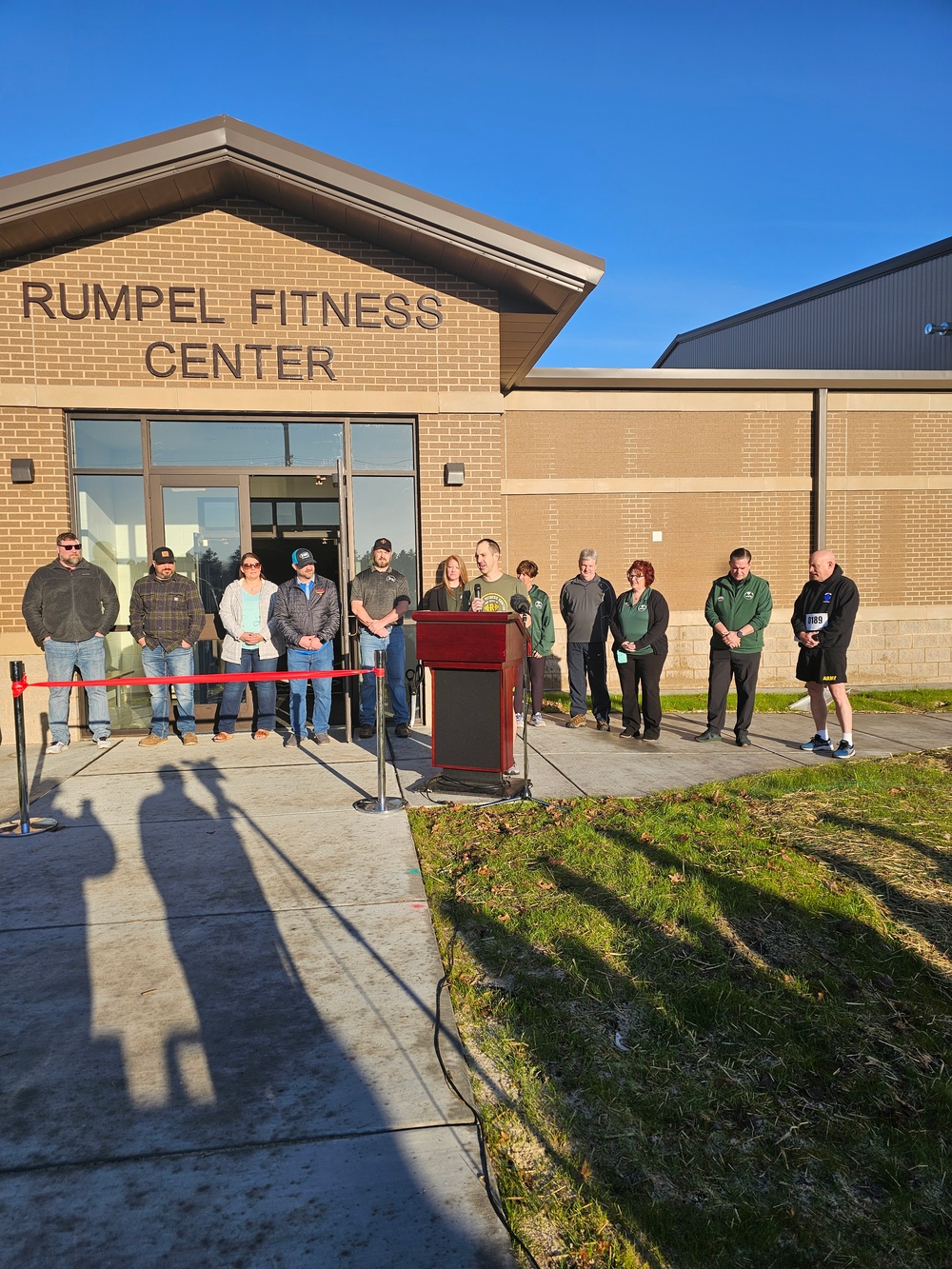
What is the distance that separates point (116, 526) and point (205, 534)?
99 centimetres

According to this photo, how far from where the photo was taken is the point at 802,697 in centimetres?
1205

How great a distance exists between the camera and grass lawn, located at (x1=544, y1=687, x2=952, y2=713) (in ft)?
37.7

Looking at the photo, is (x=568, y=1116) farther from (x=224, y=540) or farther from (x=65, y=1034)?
(x=224, y=540)

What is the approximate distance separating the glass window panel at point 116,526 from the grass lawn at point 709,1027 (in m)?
5.52

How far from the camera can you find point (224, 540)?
990 centimetres

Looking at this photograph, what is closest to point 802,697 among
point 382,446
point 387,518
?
point 387,518

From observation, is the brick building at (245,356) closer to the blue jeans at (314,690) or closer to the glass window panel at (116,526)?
the glass window panel at (116,526)

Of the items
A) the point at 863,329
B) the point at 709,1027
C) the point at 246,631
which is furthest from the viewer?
the point at 863,329

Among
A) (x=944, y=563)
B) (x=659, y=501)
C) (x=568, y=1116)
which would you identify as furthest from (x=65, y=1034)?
(x=944, y=563)

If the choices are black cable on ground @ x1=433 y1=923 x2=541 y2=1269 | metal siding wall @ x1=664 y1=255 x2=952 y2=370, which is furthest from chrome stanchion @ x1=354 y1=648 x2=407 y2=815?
metal siding wall @ x1=664 y1=255 x2=952 y2=370

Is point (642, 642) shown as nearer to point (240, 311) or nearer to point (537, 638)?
point (537, 638)

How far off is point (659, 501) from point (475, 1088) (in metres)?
11.0

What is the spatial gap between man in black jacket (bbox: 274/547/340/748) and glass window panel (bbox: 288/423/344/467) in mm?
1578

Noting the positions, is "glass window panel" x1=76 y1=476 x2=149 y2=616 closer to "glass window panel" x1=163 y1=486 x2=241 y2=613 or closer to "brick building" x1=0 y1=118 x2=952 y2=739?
"brick building" x1=0 y1=118 x2=952 y2=739
